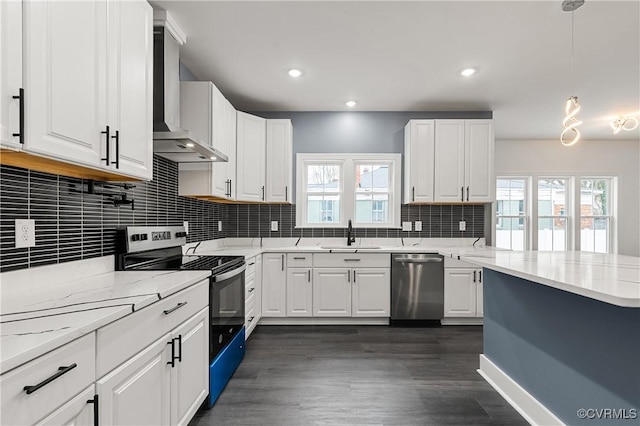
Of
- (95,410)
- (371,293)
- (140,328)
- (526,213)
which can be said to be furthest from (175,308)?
(526,213)

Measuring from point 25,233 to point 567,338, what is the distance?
2.62m

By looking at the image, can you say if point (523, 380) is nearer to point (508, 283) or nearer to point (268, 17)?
point (508, 283)

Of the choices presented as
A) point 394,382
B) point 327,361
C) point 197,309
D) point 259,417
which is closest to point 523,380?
point 394,382

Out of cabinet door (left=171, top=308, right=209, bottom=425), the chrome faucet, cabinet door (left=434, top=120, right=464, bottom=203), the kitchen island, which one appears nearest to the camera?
the kitchen island

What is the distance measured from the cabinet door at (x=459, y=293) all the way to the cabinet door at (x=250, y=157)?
236 centimetres

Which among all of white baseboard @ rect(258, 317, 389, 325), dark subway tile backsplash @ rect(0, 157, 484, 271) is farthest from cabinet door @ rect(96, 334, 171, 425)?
white baseboard @ rect(258, 317, 389, 325)

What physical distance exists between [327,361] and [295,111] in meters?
2.98

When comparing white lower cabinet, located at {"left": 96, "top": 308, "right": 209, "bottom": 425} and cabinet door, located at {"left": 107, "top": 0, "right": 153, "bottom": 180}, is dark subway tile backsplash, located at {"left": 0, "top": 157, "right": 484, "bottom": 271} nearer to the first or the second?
cabinet door, located at {"left": 107, "top": 0, "right": 153, "bottom": 180}

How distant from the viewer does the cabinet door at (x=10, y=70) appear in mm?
1007

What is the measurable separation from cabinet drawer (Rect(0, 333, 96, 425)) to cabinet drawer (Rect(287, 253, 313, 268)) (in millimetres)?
2689

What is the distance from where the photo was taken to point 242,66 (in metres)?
3.02

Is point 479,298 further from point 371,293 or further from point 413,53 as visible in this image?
point 413,53

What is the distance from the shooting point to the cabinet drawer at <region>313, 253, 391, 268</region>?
3693 mm

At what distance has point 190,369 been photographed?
5.72ft
